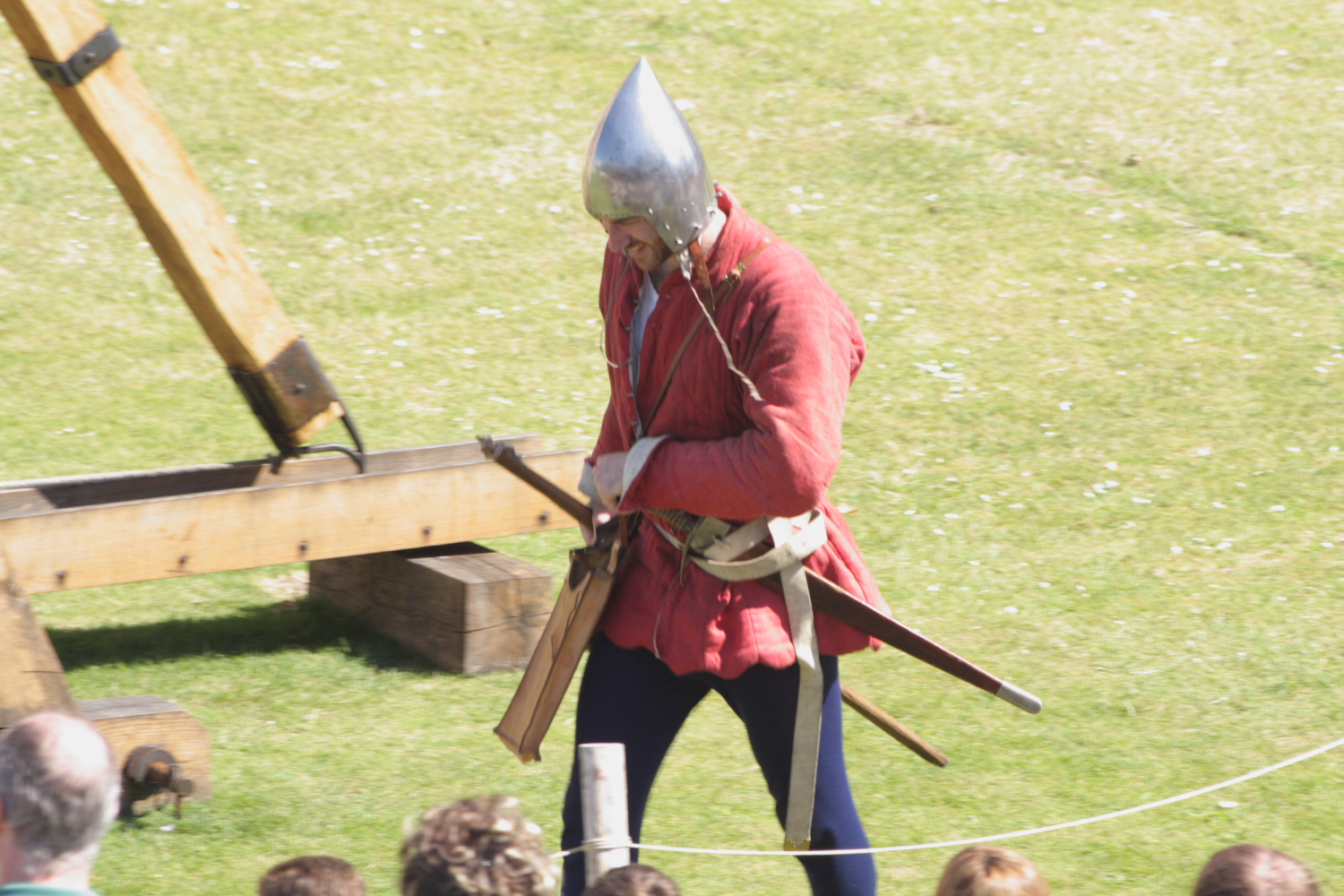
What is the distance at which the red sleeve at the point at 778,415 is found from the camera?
10.1 ft

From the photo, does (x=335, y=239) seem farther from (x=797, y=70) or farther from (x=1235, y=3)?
(x=1235, y=3)

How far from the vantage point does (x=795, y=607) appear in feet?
10.9

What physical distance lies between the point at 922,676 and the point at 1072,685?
1.56ft

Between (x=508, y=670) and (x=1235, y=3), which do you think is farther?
(x=1235, y=3)

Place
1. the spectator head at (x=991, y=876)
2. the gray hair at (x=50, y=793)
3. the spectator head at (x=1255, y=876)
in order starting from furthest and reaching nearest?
the spectator head at (x=991, y=876) → the spectator head at (x=1255, y=876) → the gray hair at (x=50, y=793)

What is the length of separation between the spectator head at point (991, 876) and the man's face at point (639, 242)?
50.3 inches

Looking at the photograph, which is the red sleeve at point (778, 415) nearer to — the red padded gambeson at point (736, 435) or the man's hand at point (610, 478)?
the red padded gambeson at point (736, 435)

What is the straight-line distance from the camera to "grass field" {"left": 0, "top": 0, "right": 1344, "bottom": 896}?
473 centimetres

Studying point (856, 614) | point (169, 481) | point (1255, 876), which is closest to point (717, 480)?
point (856, 614)

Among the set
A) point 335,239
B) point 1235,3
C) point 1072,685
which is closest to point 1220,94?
point 1235,3

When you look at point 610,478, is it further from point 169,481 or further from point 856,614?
point 169,481

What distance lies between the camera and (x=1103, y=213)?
9703 millimetres

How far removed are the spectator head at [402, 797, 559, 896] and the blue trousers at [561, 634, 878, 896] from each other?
0.97m

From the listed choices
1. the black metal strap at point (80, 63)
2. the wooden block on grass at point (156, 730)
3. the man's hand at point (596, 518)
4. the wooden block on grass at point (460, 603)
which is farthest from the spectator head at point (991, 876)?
the black metal strap at point (80, 63)
